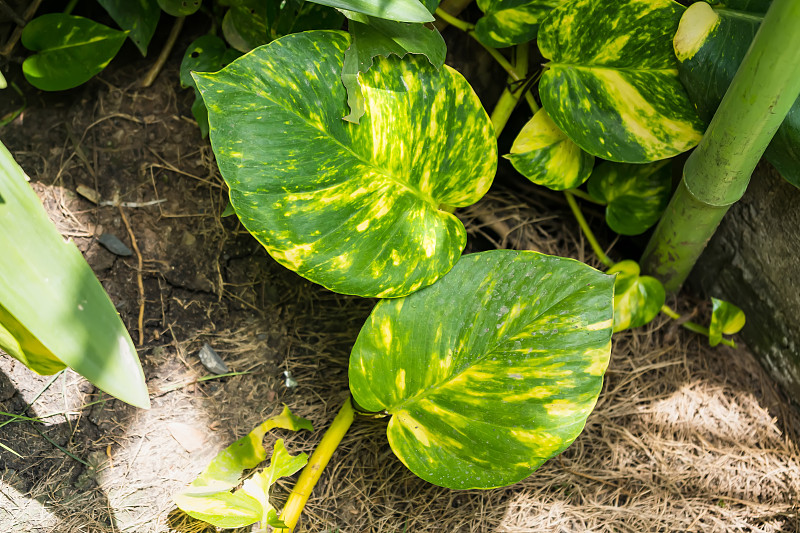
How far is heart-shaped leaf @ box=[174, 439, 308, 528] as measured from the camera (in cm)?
91

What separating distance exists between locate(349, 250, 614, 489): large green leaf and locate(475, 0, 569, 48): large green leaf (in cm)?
43

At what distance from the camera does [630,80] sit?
106cm

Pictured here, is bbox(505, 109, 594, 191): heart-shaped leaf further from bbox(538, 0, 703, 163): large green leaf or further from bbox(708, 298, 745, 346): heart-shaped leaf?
bbox(708, 298, 745, 346): heart-shaped leaf

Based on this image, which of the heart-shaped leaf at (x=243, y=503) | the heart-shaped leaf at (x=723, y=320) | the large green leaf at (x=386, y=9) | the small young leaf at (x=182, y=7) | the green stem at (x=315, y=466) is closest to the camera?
the large green leaf at (x=386, y=9)

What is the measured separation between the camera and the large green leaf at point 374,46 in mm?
891

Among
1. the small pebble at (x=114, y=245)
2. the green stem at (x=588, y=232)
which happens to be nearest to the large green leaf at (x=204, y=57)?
the small pebble at (x=114, y=245)

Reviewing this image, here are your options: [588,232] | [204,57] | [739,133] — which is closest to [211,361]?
[204,57]

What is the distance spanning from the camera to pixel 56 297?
0.70 metres

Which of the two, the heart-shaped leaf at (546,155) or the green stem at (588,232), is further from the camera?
the green stem at (588,232)

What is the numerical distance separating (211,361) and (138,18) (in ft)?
2.26

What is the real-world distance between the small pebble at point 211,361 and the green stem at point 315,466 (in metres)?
0.24

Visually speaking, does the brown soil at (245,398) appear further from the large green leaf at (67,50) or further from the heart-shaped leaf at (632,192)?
the heart-shaped leaf at (632,192)

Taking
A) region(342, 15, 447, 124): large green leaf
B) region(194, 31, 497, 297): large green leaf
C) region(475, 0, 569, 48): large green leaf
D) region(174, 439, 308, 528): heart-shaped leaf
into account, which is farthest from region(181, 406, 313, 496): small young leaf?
region(475, 0, 569, 48): large green leaf

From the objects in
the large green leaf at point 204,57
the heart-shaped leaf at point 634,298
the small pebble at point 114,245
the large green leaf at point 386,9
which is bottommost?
the small pebble at point 114,245
